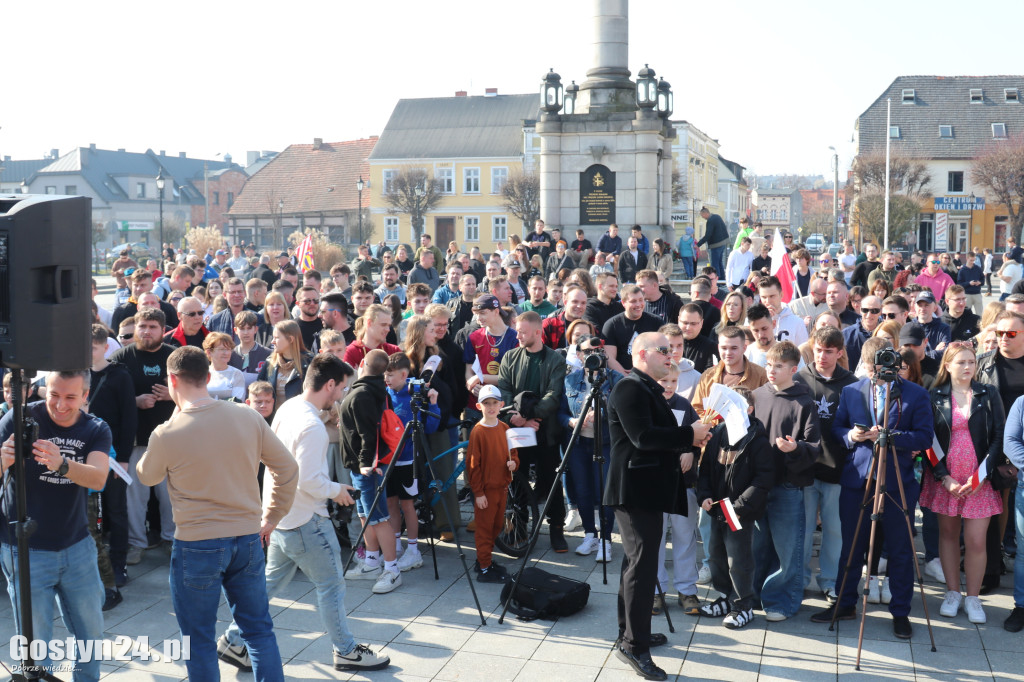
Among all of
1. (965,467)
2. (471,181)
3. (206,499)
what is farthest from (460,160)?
(206,499)

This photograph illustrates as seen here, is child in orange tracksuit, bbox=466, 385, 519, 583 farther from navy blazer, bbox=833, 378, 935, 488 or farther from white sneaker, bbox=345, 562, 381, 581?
navy blazer, bbox=833, 378, 935, 488

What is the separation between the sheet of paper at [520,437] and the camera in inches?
284

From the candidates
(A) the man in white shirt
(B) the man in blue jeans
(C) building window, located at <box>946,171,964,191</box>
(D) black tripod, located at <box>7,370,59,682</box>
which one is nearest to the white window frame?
(C) building window, located at <box>946,171,964,191</box>

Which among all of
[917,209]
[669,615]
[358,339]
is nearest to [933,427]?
[669,615]

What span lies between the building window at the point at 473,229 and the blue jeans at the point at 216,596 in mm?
60774

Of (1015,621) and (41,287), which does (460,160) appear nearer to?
(1015,621)

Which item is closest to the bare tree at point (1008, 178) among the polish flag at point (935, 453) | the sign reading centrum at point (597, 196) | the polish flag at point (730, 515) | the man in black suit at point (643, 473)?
the sign reading centrum at point (597, 196)

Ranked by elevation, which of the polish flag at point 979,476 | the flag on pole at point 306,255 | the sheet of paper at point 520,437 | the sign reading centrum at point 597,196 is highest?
the sign reading centrum at point 597,196

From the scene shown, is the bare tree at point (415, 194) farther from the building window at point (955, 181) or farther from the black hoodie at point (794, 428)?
the black hoodie at point (794, 428)

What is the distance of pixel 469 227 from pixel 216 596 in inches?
2419

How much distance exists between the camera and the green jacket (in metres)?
7.76

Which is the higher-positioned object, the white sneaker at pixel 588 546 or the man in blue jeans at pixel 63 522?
the man in blue jeans at pixel 63 522

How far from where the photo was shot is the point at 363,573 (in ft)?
23.9

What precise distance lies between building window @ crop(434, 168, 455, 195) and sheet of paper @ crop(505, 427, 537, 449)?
58206 millimetres
